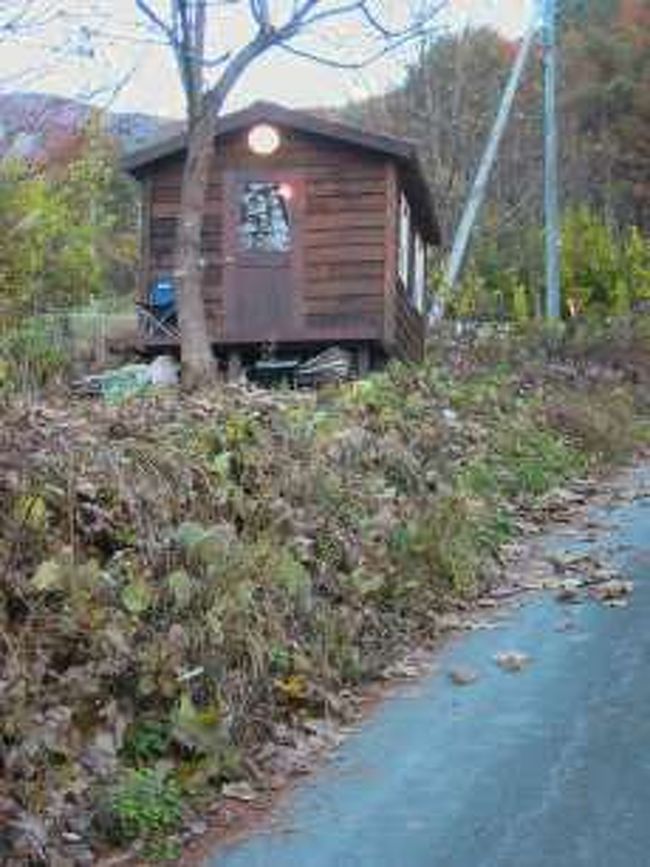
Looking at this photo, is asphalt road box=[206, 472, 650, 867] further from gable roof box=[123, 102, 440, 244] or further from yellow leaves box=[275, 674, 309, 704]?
gable roof box=[123, 102, 440, 244]

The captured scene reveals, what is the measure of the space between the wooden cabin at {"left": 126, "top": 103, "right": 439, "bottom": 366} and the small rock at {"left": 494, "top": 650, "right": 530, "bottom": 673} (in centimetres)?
1059

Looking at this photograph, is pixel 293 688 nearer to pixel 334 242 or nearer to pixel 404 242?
pixel 334 242

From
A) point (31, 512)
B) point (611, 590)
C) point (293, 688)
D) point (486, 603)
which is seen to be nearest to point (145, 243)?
point (486, 603)

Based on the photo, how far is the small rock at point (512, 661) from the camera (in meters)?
8.80

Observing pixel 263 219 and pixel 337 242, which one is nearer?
pixel 337 242

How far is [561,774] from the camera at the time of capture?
691 cm

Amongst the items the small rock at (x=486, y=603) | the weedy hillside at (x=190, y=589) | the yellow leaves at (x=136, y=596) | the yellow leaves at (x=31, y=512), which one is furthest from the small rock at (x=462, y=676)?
the yellow leaves at (x=31, y=512)

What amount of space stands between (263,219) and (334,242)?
0.98 m

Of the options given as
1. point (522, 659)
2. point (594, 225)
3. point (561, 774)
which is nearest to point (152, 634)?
point (561, 774)

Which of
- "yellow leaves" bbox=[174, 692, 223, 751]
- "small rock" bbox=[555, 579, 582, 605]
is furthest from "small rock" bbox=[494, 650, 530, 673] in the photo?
"yellow leaves" bbox=[174, 692, 223, 751]

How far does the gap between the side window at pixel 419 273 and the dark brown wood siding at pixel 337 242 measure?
403 cm

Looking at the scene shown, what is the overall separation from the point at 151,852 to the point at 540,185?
32606mm

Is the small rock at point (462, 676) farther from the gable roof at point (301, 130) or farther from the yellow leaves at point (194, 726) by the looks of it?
the gable roof at point (301, 130)

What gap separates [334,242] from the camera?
19547mm
